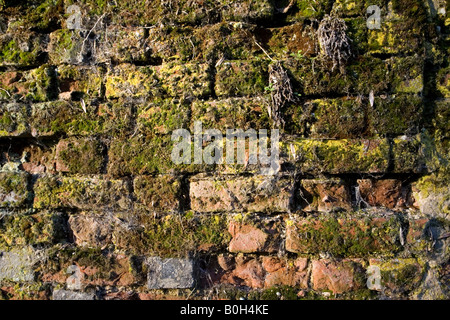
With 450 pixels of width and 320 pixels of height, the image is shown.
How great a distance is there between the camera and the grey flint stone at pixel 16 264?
59.0 inches

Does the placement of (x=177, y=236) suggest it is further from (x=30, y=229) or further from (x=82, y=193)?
(x=30, y=229)

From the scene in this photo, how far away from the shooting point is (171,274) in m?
1.44

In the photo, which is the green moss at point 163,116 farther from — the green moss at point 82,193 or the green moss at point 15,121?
the green moss at point 15,121

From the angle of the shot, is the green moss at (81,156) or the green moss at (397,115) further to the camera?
the green moss at (81,156)

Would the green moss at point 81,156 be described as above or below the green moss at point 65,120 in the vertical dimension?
below

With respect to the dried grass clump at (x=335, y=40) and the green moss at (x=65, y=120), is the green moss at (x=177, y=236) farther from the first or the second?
the dried grass clump at (x=335, y=40)

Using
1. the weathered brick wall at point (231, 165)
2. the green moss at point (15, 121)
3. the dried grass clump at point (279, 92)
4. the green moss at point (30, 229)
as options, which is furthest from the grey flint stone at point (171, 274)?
the green moss at point (15, 121)

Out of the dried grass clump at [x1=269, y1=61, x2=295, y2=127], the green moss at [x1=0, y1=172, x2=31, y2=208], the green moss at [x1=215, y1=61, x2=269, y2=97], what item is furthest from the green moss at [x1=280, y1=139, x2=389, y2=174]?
the green moss at [x1=0, y1=172, x2=31, y2=208]

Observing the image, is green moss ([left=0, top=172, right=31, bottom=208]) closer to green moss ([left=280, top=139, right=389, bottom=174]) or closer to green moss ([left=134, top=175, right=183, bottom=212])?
green moss ([left=134, top=175, right=183, bottom=212])

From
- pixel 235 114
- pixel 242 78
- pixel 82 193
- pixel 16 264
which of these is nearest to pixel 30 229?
pixel 16 264

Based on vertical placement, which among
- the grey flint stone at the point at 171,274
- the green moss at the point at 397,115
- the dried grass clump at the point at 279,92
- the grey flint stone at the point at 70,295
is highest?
the dried grass clump at the point at 279,92

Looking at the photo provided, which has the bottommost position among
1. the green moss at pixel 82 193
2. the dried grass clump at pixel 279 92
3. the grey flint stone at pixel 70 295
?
the grey flint stone at pixel 70 295

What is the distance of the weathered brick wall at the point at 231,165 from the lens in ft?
4.57

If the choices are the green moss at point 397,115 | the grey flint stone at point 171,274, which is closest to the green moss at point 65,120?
the grey flint stone at point 171,274
